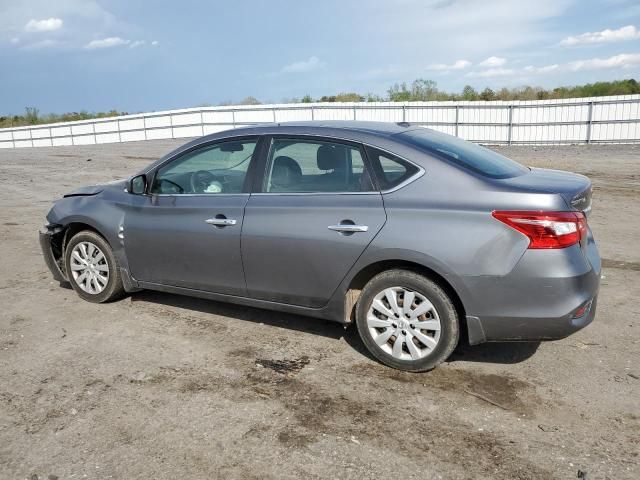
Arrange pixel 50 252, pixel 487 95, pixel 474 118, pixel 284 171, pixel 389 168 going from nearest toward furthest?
pixel 389 168 < pixel 284 171 < pixel 50 252 < pixel 474 118 < pixel 487 95

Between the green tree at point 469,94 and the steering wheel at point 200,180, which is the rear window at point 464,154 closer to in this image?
the steering wheel at point 200,180

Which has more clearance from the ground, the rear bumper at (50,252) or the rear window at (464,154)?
the rear window at (464,154)

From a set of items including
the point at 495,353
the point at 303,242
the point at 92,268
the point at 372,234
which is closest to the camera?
the point at 372,234

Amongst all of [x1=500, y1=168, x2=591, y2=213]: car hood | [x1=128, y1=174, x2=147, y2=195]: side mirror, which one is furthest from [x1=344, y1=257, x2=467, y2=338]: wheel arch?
[x1=128, y1=174, x2=147, y2=195]: side mirror

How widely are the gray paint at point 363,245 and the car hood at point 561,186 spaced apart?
16 mm

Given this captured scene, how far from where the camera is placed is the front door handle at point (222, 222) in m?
4.53

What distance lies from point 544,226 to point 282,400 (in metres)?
1.97

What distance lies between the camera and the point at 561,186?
3857 millimetres

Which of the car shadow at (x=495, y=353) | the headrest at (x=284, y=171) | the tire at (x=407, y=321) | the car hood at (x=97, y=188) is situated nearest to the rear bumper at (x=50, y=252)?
the car hood at (x=97, y=188)

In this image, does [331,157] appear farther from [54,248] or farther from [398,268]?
[54,248]

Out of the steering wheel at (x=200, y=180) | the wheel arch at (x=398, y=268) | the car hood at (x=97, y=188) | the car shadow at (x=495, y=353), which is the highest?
the steering wheel at (x=200, y=180)

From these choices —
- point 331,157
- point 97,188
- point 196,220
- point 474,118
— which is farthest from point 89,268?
point 474,118

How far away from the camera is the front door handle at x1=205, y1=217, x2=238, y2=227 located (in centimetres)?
453

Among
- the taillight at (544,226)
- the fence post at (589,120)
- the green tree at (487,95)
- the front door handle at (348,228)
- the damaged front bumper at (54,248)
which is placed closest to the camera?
the taillight at (544,226)
